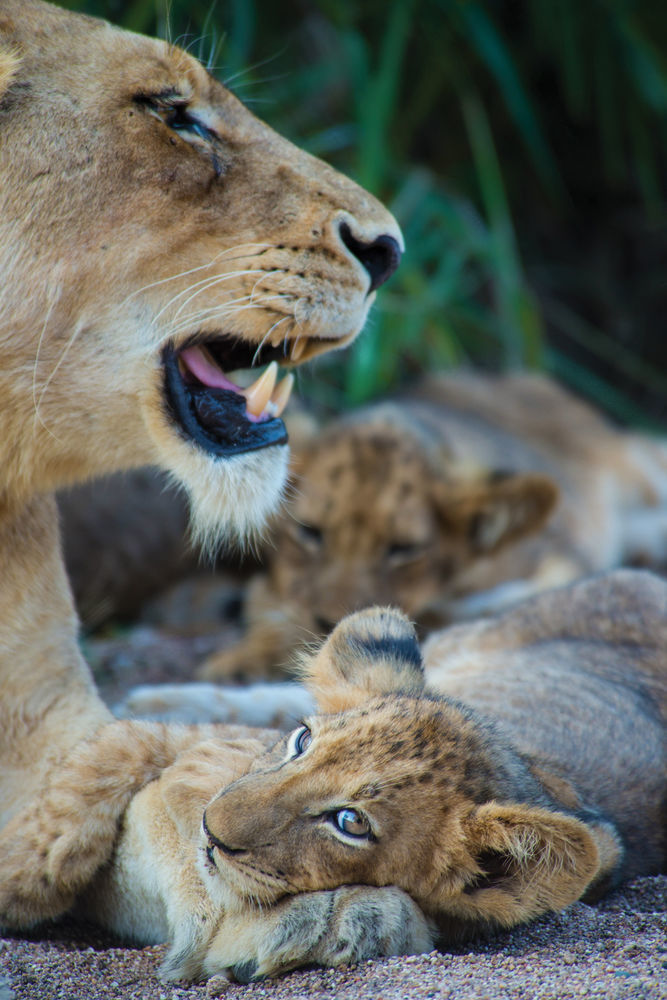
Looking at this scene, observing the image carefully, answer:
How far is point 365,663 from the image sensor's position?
1.82 metres

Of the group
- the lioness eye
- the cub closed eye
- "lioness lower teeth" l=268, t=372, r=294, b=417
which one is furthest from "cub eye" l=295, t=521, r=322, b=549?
the lioness eye

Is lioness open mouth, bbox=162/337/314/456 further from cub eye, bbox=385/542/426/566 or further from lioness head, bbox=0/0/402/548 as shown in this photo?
cub eye, bbox=385/542/426/566

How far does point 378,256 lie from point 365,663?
707 mm

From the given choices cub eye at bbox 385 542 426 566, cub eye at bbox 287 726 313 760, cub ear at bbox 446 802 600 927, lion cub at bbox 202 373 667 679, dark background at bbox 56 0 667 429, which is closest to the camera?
cub ear at bbox 446 802 600 927

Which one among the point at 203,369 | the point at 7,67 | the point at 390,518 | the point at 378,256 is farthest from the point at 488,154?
the point at 7,67

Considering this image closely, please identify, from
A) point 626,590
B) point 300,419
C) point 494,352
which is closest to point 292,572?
point 300,419

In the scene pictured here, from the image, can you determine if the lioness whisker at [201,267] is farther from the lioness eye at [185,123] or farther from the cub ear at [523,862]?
the cub ear at [523,862]

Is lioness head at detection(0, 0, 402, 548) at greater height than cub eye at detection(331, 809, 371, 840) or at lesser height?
greater

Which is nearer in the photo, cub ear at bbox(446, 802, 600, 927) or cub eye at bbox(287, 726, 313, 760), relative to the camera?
cub ear at bbox(446, 802, 600, 927)

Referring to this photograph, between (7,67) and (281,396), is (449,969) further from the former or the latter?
(7,67)

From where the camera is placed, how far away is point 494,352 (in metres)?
5.84

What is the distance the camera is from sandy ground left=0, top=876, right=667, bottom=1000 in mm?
1363

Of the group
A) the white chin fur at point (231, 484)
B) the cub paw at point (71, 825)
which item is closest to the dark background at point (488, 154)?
the white chin fur at point (231, 484)

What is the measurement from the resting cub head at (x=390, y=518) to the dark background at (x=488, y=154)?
90 centimetres
